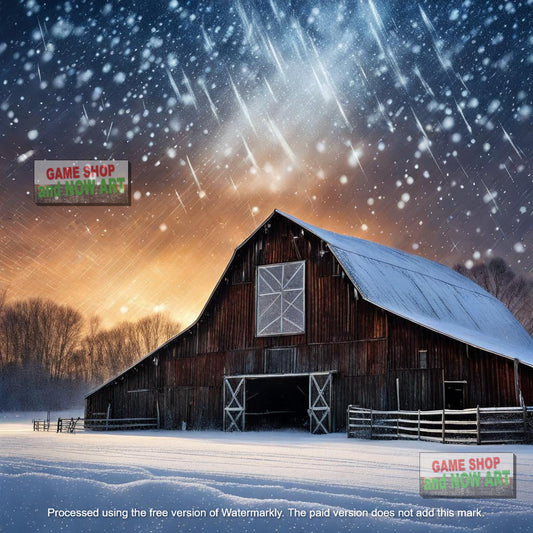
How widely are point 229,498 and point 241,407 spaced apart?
17.8 meters

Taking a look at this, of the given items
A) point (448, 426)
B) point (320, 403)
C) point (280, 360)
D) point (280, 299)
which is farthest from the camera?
point (280, 299)

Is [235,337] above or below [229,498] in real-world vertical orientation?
above

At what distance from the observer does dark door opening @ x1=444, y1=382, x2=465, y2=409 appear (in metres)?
22.2

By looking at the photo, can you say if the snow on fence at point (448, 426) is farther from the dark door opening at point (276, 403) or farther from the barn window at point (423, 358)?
the dark door opening at point (276, 403)

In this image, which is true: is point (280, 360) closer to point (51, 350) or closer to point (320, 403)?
point (320, 403)

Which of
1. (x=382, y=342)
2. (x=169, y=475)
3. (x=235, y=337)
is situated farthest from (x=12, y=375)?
(x=169, y=475)

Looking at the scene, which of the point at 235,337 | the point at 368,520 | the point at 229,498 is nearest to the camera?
the point at 368,520

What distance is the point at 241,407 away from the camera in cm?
2670

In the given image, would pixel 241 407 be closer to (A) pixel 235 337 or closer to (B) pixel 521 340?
(A) pixel 235 337

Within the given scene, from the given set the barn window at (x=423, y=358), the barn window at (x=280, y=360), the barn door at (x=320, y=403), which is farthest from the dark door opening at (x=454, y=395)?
the barn window at (x=280, y=360)

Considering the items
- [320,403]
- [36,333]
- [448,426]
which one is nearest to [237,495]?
[448,426]

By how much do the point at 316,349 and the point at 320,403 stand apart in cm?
193

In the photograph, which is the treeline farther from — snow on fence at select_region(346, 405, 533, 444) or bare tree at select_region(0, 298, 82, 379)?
snow on fence at select_region(346, 405, 533, 444)

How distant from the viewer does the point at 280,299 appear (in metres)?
26.2
